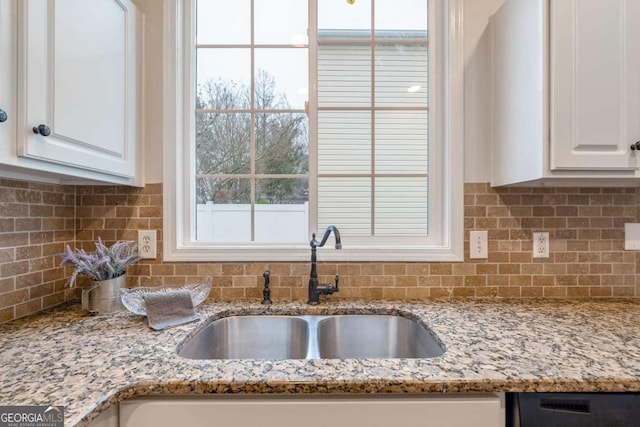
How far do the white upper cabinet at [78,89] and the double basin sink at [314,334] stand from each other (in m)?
0.76

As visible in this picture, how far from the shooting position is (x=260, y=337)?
4.48 ft

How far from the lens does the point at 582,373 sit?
2.68 ft

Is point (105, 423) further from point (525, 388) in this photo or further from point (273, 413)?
point (525, 388)

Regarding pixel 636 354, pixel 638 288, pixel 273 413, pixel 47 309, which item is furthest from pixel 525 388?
pixel 47 309

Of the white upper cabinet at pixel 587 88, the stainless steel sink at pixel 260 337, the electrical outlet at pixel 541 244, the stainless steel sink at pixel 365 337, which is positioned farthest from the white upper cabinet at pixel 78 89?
the electrical outlet at pixel 541 244

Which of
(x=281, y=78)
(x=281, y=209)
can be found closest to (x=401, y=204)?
(x=281, y=209)

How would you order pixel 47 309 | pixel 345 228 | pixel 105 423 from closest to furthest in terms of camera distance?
1. pixel 105 423
2. pixel 47 309
3. pixel 345 228

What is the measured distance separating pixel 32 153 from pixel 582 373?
1.55 meters

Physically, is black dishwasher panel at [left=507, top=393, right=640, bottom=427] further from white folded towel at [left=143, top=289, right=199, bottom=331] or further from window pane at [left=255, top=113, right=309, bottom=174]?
Result: window pane at [left=255, top=113, right=309, bottom=174]

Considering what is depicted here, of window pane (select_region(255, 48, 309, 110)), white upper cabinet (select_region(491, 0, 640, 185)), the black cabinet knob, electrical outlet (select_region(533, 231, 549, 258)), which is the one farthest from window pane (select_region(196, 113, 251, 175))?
electrical outlet (select_region(533, 231, 549, 258))

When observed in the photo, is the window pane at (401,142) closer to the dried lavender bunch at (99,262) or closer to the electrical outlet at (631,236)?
the electrical outlet at (631,236)

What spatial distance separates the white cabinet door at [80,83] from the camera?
92 centimetres

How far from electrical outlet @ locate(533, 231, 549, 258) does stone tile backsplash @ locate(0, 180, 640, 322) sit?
0.07ft

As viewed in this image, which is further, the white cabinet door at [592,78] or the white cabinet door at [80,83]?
the white cabinet door at [592,78]
